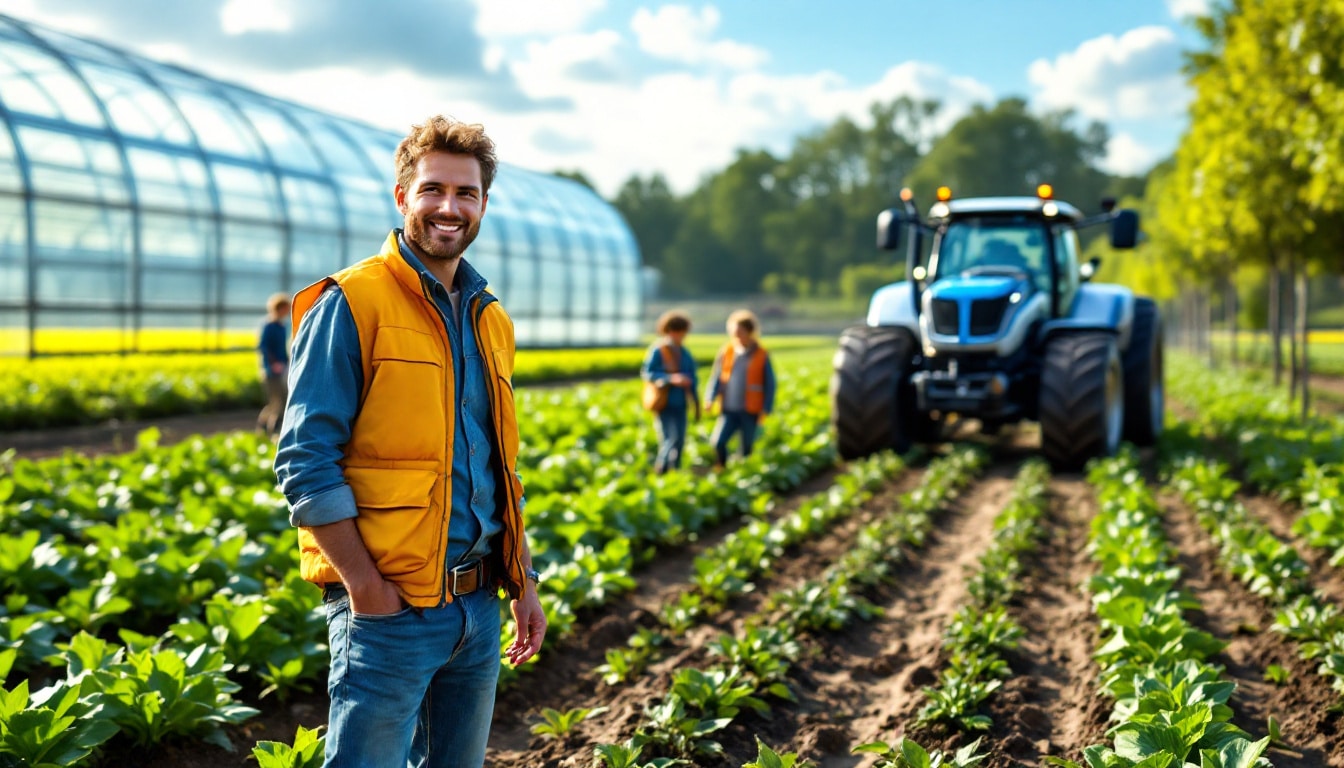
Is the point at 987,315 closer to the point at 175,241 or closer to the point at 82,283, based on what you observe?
the point at 82,283

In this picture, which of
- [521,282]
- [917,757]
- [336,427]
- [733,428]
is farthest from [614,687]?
[521,282]

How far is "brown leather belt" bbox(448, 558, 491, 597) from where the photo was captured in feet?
7.23

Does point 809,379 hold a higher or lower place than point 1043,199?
lower

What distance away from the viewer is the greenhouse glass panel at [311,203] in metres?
19.9

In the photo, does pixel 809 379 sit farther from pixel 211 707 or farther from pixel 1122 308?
pixel 211 707

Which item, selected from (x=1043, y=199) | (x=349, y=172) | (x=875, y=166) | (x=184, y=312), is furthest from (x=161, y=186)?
(x=875, y=166)

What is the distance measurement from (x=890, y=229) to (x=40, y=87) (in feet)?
42.2

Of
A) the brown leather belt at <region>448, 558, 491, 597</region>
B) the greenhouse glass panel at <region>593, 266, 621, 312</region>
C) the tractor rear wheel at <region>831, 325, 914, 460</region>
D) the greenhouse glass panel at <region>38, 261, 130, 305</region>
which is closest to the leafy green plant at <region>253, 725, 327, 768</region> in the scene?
the brown leather belt at <region>448, 558, 491, 597</region>

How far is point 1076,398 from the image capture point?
9.06m

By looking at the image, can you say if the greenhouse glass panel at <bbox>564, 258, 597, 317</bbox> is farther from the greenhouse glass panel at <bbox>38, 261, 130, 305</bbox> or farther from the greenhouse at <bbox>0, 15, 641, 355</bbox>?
the greenhouse glass panel at <bbox>38, 261, 130, 305</bbox>

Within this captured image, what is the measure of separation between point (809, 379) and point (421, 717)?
1576 centimetres

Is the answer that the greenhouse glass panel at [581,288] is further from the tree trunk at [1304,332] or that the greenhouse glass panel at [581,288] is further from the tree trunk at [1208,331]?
the tree trunk at [1304,332]

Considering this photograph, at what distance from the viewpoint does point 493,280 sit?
24.5 metres

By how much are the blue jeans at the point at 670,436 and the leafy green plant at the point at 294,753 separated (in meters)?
5.89
